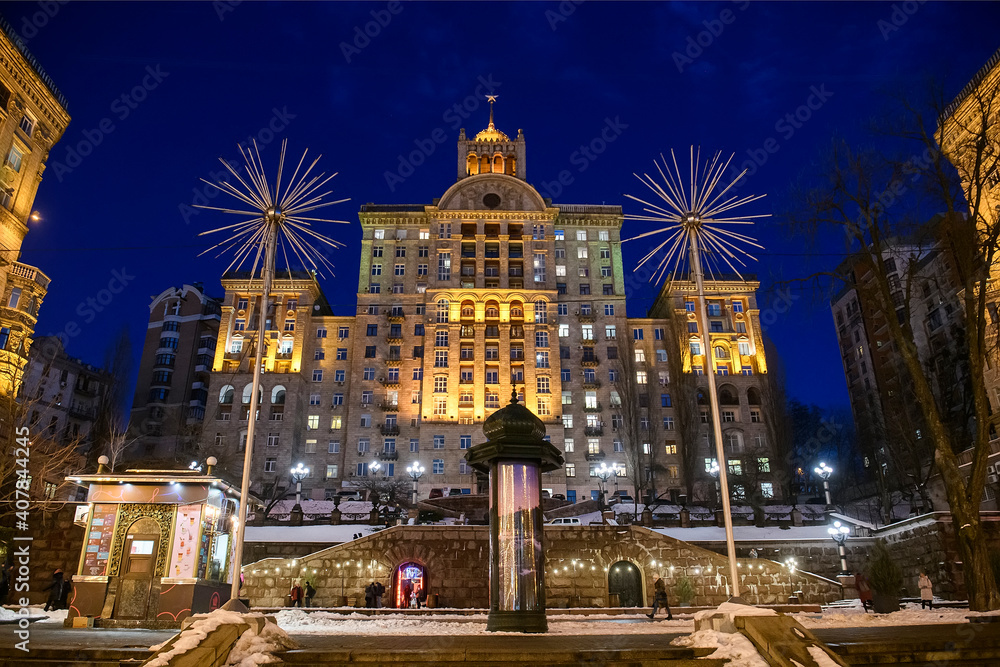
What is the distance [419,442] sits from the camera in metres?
66.4

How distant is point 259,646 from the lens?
10070mm

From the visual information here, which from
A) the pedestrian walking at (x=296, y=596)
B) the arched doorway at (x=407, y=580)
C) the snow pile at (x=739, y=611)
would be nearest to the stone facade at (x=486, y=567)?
the arched doorway at (x=407, y=580)

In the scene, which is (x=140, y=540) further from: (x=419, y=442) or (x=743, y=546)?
(x=419, y=442)

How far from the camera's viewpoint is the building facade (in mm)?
67375

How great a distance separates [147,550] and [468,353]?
168ft

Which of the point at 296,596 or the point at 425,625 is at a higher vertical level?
the point at 296,596

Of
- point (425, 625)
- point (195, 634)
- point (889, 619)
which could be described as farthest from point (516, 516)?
point (889, 619)

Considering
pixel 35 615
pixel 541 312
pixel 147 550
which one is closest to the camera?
pixel 147 550

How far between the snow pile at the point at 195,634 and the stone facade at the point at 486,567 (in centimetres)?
2246

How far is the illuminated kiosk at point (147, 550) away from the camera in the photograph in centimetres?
1903

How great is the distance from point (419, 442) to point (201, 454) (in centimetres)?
2136

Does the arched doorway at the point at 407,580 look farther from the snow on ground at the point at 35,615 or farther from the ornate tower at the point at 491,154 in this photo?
the ornate tower at the point at 491,154

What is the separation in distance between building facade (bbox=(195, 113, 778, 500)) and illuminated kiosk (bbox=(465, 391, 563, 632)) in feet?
158

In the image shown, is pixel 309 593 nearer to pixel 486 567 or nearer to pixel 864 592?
pixel 486 567
